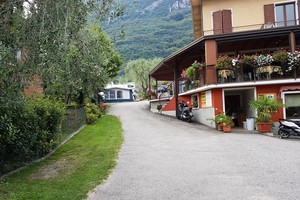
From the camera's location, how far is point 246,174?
266 inches

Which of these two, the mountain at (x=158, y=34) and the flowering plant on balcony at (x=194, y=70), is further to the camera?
the mountain at (x=158, y=34)

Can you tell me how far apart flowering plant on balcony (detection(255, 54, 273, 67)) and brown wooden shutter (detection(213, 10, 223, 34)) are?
468 cm

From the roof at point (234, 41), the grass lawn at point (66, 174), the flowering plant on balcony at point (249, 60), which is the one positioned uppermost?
the roof at point (234, 41)

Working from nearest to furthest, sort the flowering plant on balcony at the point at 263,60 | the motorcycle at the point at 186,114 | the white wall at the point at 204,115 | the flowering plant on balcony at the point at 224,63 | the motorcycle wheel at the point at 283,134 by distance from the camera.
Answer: the motorcycle wheel at the point at 283,134, the flowering plant on balcony at the point at 263,60, the flowering plant on balcony at the point at 224,63, the white wall at the point at 204,115, the motorcycle at the point at 186,114

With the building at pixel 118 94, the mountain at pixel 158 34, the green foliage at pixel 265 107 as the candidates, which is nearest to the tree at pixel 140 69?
the building at pixel 118 94

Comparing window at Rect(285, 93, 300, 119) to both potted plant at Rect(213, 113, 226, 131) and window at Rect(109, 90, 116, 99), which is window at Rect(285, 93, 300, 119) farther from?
window at Rect(109, 90, 116, 99)

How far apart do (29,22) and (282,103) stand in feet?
46.5

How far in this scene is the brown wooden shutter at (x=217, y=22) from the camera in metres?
19.6

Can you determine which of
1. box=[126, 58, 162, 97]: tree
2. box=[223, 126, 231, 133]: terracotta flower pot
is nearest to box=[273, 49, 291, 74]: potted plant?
box=[223, 126, 231, 133]: terracotta flower pot

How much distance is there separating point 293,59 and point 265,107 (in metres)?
3.07

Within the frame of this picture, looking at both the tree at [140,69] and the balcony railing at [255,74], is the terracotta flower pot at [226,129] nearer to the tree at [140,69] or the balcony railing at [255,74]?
the balcony railing at [255,74]

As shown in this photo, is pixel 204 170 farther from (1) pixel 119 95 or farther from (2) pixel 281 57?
(1) pixel 119 95

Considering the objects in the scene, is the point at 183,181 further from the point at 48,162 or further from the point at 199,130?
the point at 199,130

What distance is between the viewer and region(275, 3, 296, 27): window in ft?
62.0
